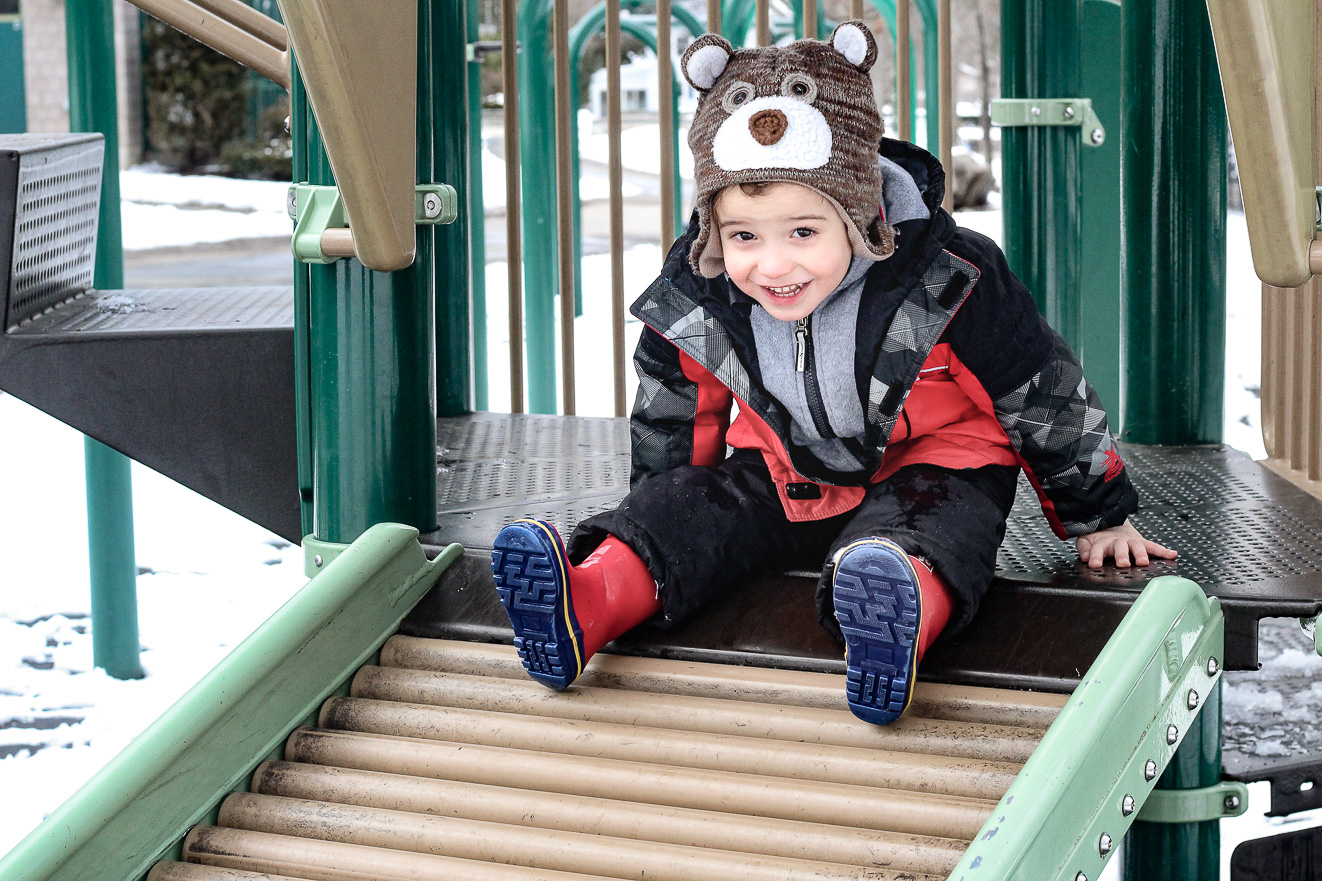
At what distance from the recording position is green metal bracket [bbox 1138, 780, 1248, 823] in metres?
2.15

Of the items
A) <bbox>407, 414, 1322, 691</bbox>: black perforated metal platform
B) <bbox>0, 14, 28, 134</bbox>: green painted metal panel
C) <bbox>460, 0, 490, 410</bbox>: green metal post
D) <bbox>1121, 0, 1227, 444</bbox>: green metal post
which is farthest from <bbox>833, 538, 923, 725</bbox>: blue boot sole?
<bbox>0, 14, 28, 134</bbox>: green painted metal panel

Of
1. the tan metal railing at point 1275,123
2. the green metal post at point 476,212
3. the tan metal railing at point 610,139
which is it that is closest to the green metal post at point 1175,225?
the tan metal railing at point 610,139

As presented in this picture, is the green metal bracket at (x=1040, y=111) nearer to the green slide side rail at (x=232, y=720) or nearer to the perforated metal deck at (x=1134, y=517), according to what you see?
the perforated metal deck at (x=1134, y=517)

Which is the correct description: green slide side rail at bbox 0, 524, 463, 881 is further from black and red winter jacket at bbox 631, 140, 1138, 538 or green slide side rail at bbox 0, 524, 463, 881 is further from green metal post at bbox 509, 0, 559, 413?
green metal post at bbox 509, 0, 559, 413

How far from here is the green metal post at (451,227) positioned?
10.6 feet

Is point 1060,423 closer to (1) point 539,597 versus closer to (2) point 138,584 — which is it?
(1) point 539,597

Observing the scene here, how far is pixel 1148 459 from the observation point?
276 centimetres

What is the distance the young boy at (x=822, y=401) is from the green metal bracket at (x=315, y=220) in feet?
1.47

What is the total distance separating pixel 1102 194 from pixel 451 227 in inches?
68.8

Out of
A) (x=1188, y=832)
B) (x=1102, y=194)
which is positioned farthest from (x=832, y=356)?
(x=1102, y=194)

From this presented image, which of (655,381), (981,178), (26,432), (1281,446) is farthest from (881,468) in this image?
(981,178)

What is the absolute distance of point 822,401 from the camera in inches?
78.3

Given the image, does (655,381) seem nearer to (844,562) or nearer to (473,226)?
(844,562)

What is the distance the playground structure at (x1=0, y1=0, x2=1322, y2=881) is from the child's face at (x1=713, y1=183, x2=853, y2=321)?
16.9 inches
